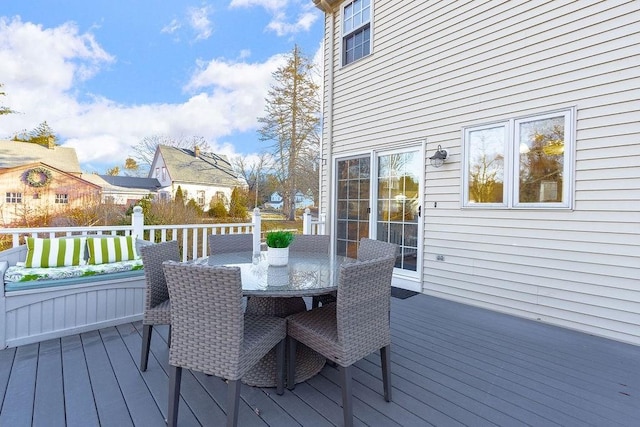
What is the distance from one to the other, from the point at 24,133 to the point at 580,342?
Answer: 26849 mm

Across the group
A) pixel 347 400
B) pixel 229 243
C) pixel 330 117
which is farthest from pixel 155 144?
pixel 347 400

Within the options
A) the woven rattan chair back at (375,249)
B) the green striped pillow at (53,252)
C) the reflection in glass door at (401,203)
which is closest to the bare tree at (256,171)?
the reflection in glass door at (401,203)

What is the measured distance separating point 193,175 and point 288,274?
811 inches

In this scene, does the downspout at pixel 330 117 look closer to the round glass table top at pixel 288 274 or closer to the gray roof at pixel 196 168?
the round glass table top at pixel 288 274

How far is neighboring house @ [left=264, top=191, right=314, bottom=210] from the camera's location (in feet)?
54.0

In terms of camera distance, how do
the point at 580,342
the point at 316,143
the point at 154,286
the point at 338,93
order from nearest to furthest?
A: the point at 154,286
the point at 580,342
the point at 338,93
the point at 316,143

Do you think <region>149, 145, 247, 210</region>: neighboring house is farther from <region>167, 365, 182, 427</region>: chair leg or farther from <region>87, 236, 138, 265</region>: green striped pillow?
<region>167, 365, 182, 427</region>: chair leg

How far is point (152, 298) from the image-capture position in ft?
7.28

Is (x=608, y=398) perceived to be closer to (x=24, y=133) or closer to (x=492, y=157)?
(x=492, y=157)

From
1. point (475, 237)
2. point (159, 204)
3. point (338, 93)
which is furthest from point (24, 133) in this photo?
point (475, 237)

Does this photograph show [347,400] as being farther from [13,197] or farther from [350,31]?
[13,197]

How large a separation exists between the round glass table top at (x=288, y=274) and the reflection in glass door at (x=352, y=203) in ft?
8.05

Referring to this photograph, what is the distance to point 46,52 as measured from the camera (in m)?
13.5

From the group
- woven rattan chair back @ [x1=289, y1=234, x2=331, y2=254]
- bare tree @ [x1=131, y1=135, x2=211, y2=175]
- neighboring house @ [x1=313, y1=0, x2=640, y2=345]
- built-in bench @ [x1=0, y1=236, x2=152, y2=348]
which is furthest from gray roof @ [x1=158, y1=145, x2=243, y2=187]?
woven rattan chair back @ [x1=289, y1=234, x2=331, y2=254]
